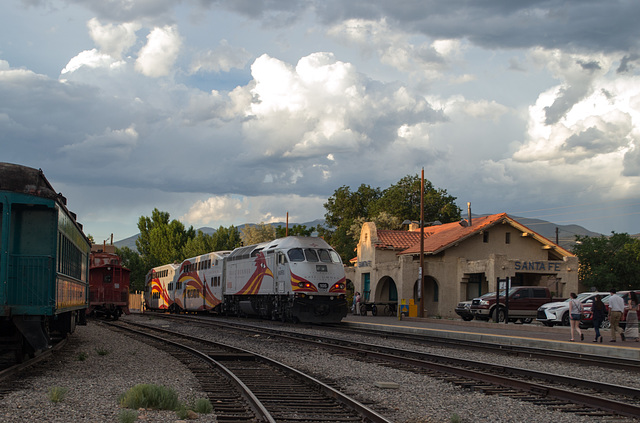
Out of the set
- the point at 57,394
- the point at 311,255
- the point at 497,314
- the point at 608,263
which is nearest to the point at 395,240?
the point at 497,314

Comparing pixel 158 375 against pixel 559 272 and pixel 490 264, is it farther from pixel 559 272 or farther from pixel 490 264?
pixel 559 272

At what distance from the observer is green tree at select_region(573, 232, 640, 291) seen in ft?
182

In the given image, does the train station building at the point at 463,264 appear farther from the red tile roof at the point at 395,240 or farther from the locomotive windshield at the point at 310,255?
the locomotive windshield at the point at 310,255

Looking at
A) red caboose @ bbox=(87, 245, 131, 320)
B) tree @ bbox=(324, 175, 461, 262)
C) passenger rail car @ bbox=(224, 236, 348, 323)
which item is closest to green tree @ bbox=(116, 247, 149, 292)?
tree @ bbox=(324, 175, 461, 262)

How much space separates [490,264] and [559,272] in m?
5.78

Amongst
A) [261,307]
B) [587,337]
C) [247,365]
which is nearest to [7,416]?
[247,365]

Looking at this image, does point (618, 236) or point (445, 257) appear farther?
point (618, 236)

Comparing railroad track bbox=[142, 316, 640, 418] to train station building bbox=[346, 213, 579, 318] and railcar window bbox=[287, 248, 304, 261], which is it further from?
train station building bbox=[346, 213, 579, 318]

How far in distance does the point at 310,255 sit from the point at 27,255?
17.8 metres

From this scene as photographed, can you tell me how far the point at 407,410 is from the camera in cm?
909

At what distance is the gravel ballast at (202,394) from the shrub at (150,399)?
0.71 feet

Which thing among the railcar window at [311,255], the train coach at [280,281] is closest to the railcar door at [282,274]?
the train coach at [280,281]

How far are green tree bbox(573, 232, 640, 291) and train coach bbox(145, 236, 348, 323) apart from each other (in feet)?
103

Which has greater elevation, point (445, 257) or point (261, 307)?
point (445, 257)
